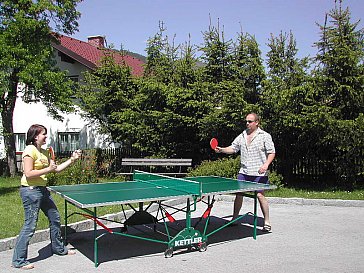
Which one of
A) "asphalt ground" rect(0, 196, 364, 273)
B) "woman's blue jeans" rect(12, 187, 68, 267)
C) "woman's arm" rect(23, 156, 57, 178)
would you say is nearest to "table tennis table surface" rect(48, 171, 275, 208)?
"woman's blue jeans" rect(12, 187, 68, 267)

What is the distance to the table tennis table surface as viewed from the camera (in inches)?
206

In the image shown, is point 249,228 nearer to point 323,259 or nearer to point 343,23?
point 323,259

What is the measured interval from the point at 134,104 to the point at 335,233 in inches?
368

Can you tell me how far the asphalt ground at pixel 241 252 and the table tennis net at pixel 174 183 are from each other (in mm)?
909

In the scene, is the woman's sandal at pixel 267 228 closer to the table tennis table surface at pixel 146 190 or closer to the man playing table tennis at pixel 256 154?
the man playing table tennis at pixel 256 154

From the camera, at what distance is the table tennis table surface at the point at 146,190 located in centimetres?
522

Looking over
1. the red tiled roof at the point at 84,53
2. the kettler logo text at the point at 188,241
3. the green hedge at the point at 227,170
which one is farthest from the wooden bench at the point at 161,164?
the kettler logo text at the point at 188,241

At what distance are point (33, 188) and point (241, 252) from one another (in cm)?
300

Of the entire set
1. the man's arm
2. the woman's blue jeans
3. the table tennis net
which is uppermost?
the man's arm

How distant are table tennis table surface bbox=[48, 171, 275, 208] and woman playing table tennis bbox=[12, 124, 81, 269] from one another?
0.31m

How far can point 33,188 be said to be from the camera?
212 inches

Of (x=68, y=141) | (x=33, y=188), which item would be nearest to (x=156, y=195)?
(x=33, y=188)

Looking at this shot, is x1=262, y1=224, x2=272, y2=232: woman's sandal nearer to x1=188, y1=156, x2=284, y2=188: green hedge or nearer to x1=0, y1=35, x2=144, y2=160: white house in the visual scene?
x1=188, y1=156, x2=284, y2=188: green hedge

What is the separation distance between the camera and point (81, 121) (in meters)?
21.4
